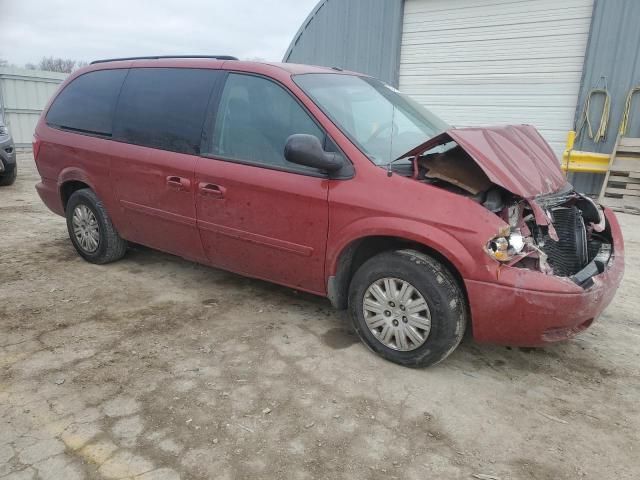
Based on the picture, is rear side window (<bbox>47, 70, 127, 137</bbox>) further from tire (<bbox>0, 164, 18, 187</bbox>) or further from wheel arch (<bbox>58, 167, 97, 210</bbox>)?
tire (<bbox>0, 164, 18, 187</bbox>)

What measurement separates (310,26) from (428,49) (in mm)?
3071

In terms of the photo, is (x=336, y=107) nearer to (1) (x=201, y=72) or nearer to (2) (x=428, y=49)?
(1) (x=201, y=72)

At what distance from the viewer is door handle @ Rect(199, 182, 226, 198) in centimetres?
344

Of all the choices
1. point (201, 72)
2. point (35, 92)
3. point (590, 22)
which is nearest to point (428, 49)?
point (590, 22)

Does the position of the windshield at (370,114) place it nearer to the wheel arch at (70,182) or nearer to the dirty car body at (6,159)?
the wheel arch at (70,182)

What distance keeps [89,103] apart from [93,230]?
1.16 m

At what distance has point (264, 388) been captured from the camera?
273 cm

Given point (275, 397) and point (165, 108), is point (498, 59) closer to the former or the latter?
point (165, 108)

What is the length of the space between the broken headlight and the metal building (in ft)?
23.5

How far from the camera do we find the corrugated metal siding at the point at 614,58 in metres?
7.80

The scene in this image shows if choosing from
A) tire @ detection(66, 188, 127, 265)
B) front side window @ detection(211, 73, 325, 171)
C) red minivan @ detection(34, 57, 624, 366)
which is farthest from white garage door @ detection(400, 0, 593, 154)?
tire @ detection(66, 188, 127, 265)

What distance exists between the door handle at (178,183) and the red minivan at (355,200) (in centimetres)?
1

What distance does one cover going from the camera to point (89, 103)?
4363 millimetres

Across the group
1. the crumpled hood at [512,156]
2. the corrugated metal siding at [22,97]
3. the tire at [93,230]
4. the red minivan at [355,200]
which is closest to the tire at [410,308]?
the red minivan at [355,200]
